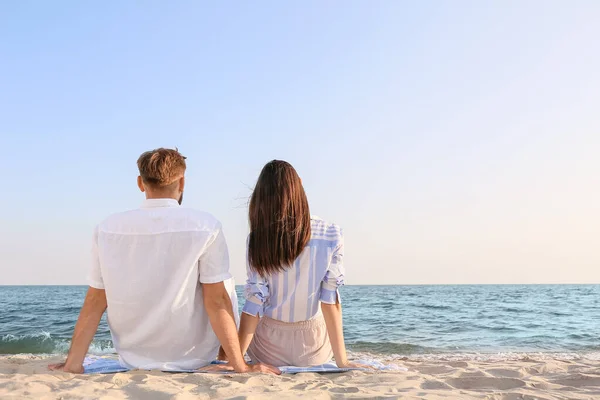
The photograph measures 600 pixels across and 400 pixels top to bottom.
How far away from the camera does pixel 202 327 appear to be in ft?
11.5

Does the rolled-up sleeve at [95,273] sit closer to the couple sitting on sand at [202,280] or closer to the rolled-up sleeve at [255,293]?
the couple sitting on sand at [202,280]

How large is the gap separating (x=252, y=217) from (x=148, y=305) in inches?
35.7

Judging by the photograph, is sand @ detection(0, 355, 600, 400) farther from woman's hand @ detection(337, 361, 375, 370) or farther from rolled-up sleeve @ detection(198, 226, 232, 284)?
rolled-up sleeve @ detection(198, 226, 232, 284)

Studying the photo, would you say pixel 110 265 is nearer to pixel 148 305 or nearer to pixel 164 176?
pixel 148 305

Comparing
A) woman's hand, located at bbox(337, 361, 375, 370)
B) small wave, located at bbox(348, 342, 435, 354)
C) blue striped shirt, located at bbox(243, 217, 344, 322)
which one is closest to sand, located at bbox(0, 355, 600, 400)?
woman's hand, located at bbox(337, 361, 375, 370)

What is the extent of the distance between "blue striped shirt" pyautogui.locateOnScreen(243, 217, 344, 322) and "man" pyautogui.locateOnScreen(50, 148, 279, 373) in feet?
0.68

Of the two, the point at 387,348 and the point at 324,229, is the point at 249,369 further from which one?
the point at 387,348

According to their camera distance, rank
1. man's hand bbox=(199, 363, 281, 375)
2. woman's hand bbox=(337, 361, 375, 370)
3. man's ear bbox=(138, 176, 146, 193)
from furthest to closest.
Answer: woman's hand bbox=(337, 361, 375, 370)
man's ear bbox=(138, 176, 146, 193)
man's hand bbox=(199, 363, 281, 375)

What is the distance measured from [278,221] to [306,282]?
1.55ft

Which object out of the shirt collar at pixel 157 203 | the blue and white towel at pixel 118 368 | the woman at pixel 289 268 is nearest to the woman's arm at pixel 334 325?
the woman at pixel 289 268

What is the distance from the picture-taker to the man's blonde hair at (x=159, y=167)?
3.38m

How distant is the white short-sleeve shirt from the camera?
3305 millimetres

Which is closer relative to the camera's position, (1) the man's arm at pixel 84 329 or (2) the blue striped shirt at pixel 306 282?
(1) the man's arm at pixel 84 329

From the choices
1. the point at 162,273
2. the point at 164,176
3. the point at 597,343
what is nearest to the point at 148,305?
the point at 162,273
